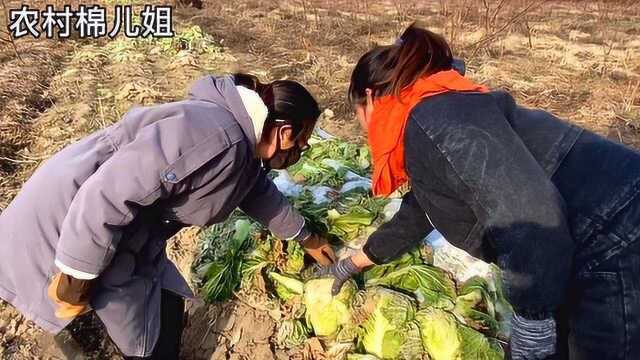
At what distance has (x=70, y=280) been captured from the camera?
210cm

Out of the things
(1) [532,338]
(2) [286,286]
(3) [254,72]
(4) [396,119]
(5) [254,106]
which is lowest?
(3) [254,72]

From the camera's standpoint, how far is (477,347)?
8.59ft

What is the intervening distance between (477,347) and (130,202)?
5.83 ft

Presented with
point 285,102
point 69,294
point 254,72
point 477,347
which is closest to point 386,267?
point 477,347

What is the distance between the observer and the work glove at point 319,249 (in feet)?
10.1

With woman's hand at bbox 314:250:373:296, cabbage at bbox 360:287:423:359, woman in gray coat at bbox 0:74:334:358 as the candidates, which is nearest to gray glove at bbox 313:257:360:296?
woman's hand at bbox 314:250:373:296

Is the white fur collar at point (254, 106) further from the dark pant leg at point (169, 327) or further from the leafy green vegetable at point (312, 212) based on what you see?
the leafy green vegetable at point (312, 212)

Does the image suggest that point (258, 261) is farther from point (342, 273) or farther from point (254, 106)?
point (254, 106)

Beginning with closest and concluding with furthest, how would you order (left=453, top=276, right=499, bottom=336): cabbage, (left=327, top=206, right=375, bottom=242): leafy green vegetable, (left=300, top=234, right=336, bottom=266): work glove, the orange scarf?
the orange scarf, (left=453, top=276, right=499, bottom=336): cabbage, (left=300, top=234, right=336, bottom=266): work glove, (left=327, top=206, right=375, bottom=242): leafy green vegetable

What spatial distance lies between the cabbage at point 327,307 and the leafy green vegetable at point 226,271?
0.53 meters

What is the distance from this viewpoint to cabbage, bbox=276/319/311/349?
115 inches

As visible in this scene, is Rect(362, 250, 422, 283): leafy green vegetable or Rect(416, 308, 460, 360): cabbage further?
Rect(362, 250, 422, 283): leafy green vegetable

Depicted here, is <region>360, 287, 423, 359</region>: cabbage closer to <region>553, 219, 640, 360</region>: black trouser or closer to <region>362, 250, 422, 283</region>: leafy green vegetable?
<region>362, 250, 422, 283</region>: leafy green vegetable

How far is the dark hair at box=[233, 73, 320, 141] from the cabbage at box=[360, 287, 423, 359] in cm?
112
